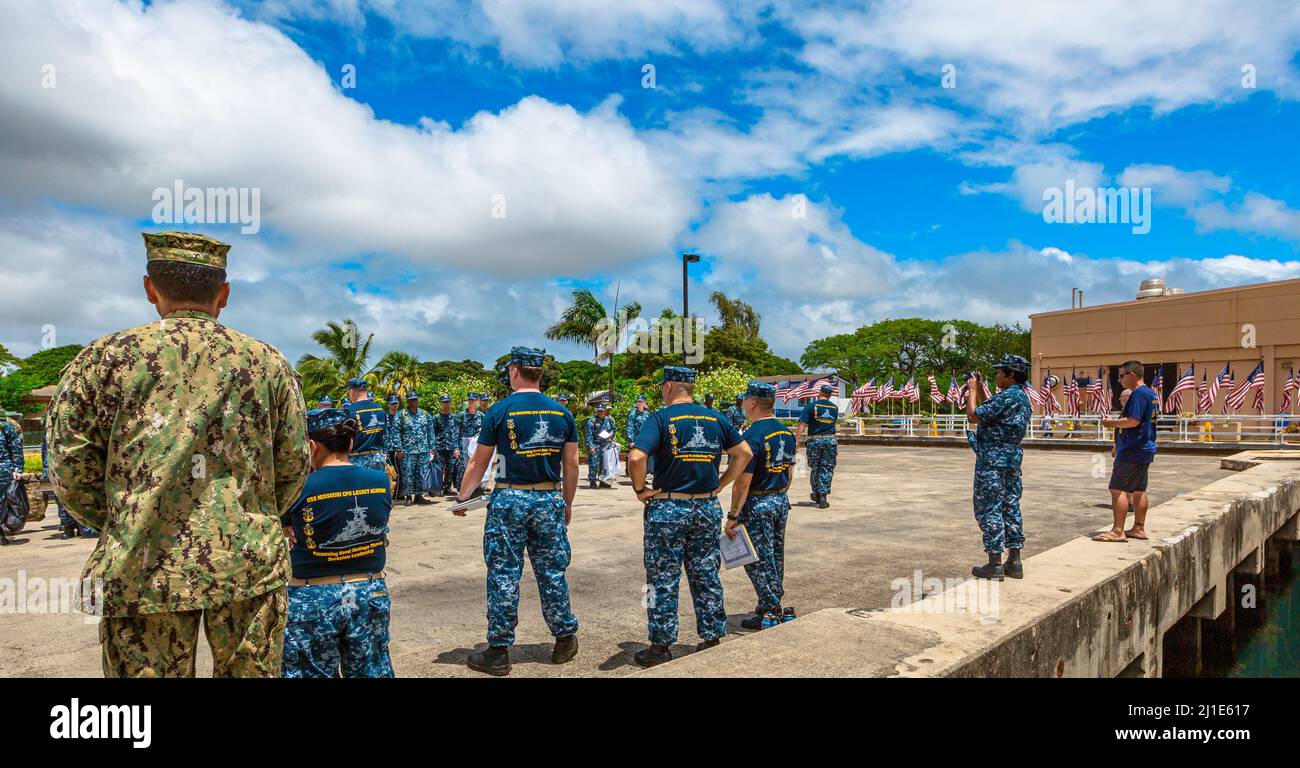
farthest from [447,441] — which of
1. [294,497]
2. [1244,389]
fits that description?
[1244,389]

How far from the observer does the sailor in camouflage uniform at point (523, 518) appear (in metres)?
4.45

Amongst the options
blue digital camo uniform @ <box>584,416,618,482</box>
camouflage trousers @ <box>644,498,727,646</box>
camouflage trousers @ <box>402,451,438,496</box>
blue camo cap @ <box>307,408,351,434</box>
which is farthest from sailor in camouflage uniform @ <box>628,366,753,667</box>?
blue digital camo uniform @ <box>584,416,618,482</box>

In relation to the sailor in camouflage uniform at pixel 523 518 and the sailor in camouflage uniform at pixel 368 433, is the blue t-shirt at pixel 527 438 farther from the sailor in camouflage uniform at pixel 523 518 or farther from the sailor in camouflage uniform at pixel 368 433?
the sailor in camouflage uniform at pixel 368 433

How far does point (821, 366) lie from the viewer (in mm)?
67875

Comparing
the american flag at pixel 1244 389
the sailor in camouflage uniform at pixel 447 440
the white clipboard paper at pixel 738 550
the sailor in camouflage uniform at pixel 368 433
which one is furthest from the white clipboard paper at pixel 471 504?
the american flag at pixel 1244 389

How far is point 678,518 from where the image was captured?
455 centimetres

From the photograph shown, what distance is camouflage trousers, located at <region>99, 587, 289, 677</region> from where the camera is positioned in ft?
7.24

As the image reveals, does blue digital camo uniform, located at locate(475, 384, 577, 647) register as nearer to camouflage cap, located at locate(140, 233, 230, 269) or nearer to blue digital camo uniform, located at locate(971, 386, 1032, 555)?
camouflage cap, located at locate(140, 233, 230, 269)

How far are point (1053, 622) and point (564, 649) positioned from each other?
284 centimetres

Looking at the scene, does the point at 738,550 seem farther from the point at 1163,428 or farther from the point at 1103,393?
the point at 1103,393
